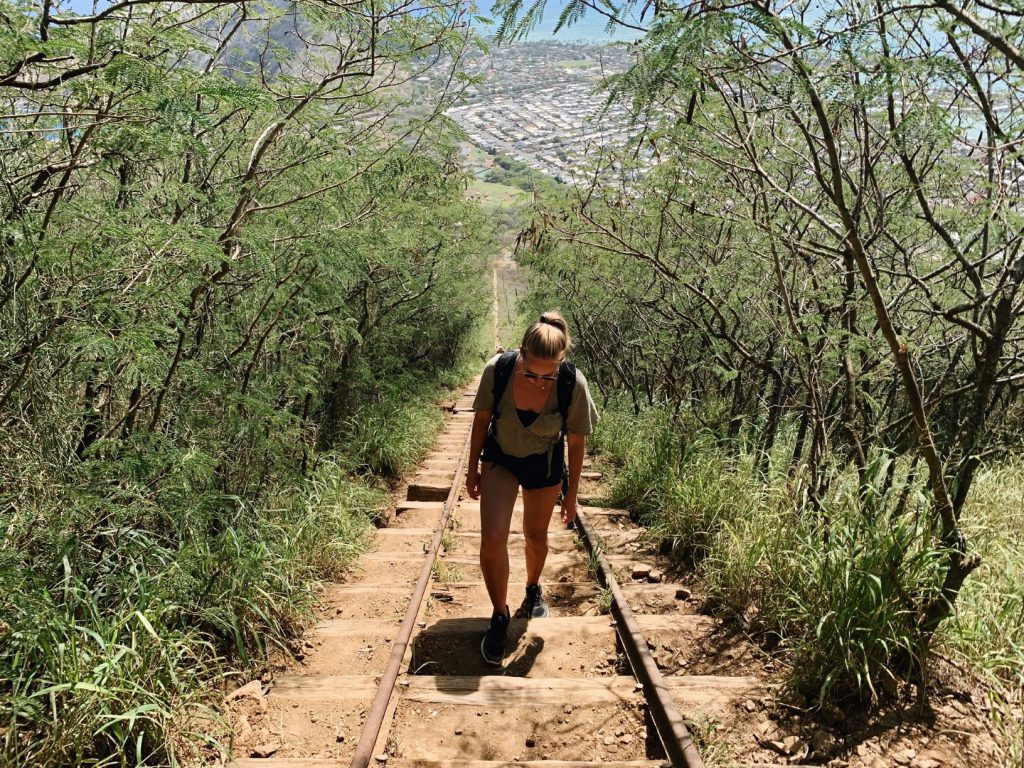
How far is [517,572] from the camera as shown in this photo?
19.0 feet

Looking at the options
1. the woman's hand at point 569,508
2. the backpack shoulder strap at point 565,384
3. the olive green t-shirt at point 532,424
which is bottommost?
the woman's hand at point 569,508

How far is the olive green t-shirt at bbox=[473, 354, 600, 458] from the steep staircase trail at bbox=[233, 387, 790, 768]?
4.48 feet

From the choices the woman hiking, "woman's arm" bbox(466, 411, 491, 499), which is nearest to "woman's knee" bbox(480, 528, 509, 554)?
the woman hiking

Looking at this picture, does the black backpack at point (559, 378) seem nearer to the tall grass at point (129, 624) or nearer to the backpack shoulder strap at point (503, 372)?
the backpack shoulder strap at point (503, 372)

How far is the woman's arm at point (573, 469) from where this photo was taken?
410cm

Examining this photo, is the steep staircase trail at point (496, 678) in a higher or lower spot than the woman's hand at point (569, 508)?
lower

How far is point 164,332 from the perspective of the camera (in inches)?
133

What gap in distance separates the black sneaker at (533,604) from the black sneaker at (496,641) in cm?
56

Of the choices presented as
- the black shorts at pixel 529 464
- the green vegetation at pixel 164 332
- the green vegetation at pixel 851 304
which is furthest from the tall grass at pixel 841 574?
the green vegetation at pixel 164 332

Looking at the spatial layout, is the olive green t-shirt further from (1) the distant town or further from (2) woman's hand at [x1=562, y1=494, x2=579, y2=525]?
(1) the distant town

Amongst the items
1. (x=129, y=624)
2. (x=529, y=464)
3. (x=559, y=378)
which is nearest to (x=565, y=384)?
(x=559, y=378)

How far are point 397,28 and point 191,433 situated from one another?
3.06 m

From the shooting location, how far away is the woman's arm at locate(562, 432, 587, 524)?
410 centimetres

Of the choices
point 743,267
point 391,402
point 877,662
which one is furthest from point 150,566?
point 391,402
